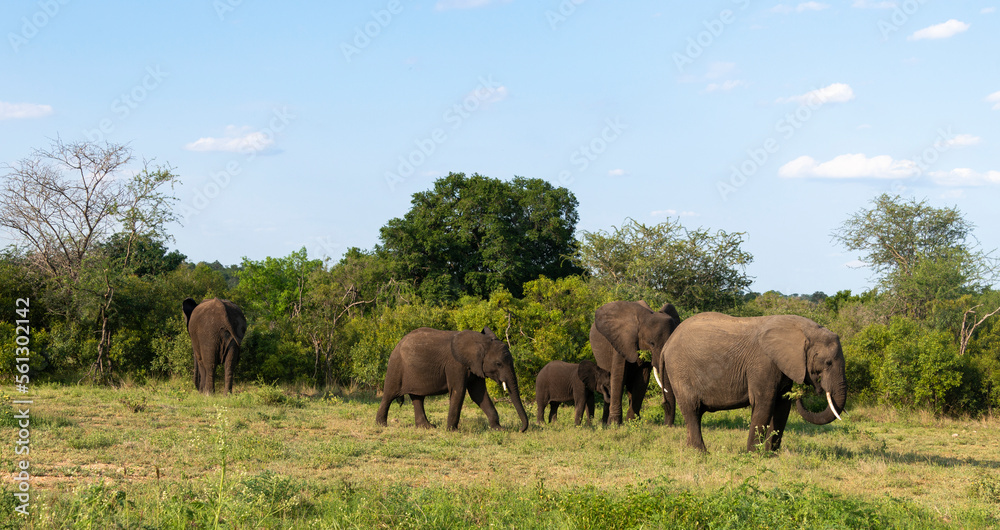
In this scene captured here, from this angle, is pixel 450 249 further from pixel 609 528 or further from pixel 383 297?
pixel 609 528

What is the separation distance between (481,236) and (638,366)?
18.8 metres

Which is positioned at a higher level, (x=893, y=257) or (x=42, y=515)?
(x=893, y=257)

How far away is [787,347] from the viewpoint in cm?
1191

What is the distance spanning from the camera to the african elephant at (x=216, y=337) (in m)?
19.3

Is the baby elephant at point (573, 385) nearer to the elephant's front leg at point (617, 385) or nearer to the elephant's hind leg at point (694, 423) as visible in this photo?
the elephant's front leg at point (617, 385)

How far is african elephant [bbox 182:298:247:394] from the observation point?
63.3 feet

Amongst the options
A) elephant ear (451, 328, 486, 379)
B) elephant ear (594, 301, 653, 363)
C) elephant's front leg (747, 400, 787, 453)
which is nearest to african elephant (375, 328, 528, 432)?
elephant ear (451, 328, 486, 379)

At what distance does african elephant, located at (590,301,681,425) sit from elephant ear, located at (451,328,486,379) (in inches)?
127

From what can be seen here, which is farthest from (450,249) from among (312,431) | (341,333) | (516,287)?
(312,431)

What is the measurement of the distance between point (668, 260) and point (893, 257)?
32.4 ft

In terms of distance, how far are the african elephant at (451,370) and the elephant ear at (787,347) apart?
4.75 metres

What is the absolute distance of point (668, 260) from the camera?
2619 cm

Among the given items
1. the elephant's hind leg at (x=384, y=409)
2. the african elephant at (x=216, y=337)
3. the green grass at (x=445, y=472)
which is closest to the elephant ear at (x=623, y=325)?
the green grass at (x=445, y=472)

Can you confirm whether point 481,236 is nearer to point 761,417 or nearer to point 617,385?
point 617,385
